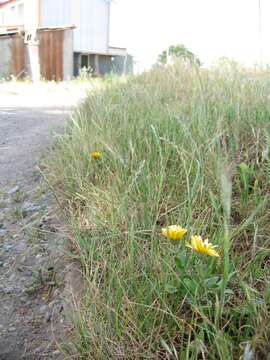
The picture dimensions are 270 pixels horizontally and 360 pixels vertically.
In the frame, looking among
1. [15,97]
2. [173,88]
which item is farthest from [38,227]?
[15,97]

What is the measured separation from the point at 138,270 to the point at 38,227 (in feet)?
2.49

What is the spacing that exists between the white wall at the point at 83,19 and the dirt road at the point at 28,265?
42.6 feet

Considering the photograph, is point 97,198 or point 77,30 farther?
point 77,30

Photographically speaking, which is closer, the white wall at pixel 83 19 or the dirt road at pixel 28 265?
the dirt road at pixel 28 265

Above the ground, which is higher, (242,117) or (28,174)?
(242,117)

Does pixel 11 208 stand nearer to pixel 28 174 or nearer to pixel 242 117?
pixel 28 174

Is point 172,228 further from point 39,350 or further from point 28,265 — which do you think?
point 28,265

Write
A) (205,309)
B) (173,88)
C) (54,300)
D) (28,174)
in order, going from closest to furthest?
(205,309)
(54,300)
(28,174)
(173,88)

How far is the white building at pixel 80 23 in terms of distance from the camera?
1462 centimetres

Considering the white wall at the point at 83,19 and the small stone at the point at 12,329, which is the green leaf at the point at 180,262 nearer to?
the small stone at the point at 12,329

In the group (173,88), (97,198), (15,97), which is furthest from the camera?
(15,97)

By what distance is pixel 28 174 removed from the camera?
2674 millimetres

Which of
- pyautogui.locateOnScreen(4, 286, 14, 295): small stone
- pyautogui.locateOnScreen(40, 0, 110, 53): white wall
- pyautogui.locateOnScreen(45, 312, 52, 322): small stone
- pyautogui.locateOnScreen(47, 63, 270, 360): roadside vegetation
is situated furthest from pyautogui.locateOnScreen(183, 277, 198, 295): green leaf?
pyautogui.locateOnScreen(40, 0, 110, 53): white wall

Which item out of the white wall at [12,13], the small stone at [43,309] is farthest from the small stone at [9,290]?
the white wall at [12,13]
